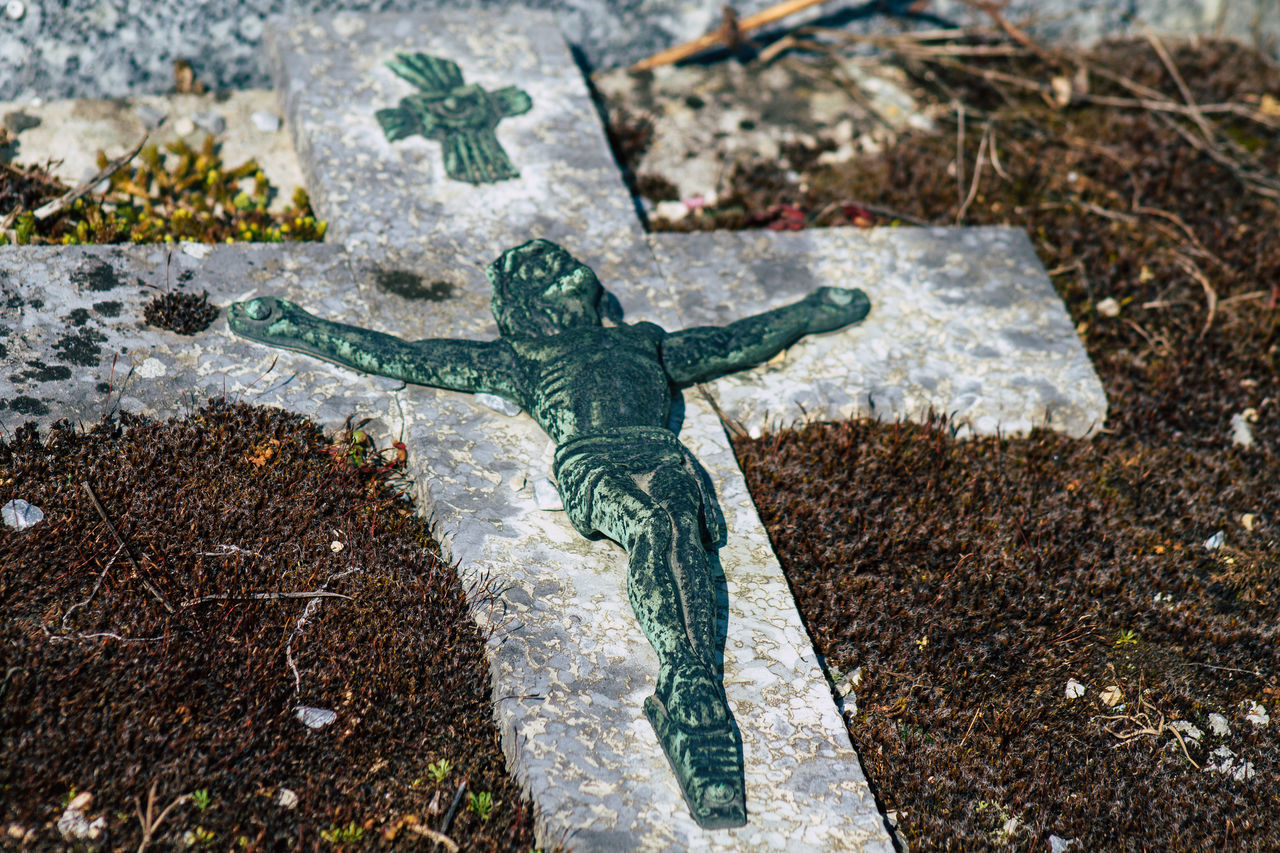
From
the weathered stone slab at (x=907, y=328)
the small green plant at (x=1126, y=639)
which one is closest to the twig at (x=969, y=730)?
the small green plant at (x=1126, y=639)

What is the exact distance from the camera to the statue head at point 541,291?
4.49 metres

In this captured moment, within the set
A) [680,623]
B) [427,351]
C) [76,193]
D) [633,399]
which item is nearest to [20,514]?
[427,351]

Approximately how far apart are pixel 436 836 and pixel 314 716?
0.57 m

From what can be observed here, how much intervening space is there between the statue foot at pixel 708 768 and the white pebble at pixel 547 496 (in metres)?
0.99

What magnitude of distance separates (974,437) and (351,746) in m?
3.03

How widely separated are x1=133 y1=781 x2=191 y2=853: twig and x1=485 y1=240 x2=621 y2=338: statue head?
7.07ft

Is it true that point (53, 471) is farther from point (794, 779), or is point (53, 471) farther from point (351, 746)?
point (794, 779)

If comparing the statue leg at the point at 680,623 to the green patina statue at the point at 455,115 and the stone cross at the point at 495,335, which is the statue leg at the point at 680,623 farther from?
the green patina statue at the point at 455,115

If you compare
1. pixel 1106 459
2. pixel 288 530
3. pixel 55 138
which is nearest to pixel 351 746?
pixel 288 530

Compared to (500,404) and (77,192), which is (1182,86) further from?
(77,192)

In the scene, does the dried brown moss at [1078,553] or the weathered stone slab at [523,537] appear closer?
the weathered stone slab at [523,537]

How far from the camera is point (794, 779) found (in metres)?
3.33

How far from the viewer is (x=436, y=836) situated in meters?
3.19

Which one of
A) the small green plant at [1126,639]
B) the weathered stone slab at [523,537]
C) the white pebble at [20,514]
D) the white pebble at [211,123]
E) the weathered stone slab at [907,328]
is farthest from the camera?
the white pebble at [211,123]
